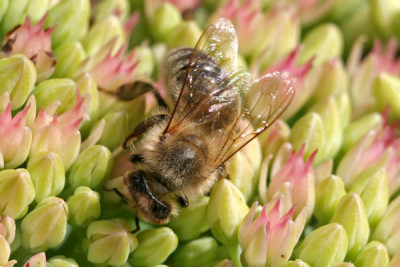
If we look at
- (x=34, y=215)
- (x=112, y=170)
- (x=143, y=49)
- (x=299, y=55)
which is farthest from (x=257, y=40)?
(x=34, y=215)

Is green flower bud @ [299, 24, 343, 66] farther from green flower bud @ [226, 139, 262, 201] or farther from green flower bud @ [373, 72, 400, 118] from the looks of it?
green flower bud @ [226, 139, 262, 201]

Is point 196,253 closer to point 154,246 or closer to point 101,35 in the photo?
point 154,246

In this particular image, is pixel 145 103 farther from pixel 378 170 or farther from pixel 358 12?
pixel 358 12

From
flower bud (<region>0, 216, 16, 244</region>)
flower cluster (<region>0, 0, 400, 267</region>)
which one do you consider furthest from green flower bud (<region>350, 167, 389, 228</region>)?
flower bud (<region>0, 216, 16, 244</region>)

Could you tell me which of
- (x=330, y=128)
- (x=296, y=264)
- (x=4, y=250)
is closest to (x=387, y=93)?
(x=330, y=128)

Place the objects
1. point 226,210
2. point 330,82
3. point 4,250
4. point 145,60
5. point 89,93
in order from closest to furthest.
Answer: point 4,250 < point 226,210 < point 89,93 < point 145,60 < point 330,82
